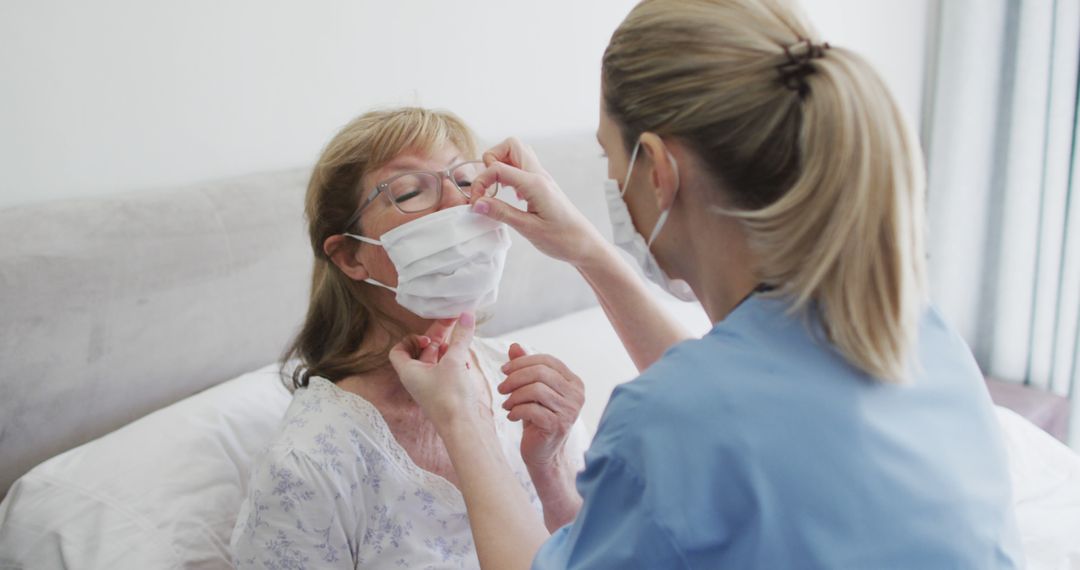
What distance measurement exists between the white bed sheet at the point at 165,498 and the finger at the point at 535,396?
1.54 feet

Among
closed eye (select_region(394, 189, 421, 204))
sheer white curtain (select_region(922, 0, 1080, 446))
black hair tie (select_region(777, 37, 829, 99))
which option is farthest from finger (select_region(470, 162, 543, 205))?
sheer white curtain (select_region(922, 0, 1080, 446))

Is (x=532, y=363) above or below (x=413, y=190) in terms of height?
below

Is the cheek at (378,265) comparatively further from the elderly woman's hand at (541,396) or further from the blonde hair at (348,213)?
the elderly woman's hand at (541,396)

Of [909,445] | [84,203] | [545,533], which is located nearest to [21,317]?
[84,203]

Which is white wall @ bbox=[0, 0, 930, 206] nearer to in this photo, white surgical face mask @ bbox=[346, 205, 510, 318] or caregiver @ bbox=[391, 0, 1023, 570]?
white surgical face mask @ bbox=[346, 205, 510, 318]

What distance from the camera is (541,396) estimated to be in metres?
1.26

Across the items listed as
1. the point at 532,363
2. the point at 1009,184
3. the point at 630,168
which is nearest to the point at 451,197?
the point at 532,363

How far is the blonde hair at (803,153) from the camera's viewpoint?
0.87 meters

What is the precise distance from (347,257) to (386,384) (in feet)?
0.65

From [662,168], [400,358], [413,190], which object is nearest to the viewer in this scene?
[662,168]

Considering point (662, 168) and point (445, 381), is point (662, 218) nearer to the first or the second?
point (662, 168)

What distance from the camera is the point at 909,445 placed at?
0.90 metres

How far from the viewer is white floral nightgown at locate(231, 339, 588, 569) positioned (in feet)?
4.02

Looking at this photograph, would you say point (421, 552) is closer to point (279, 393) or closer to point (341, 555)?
point (341, 555)
